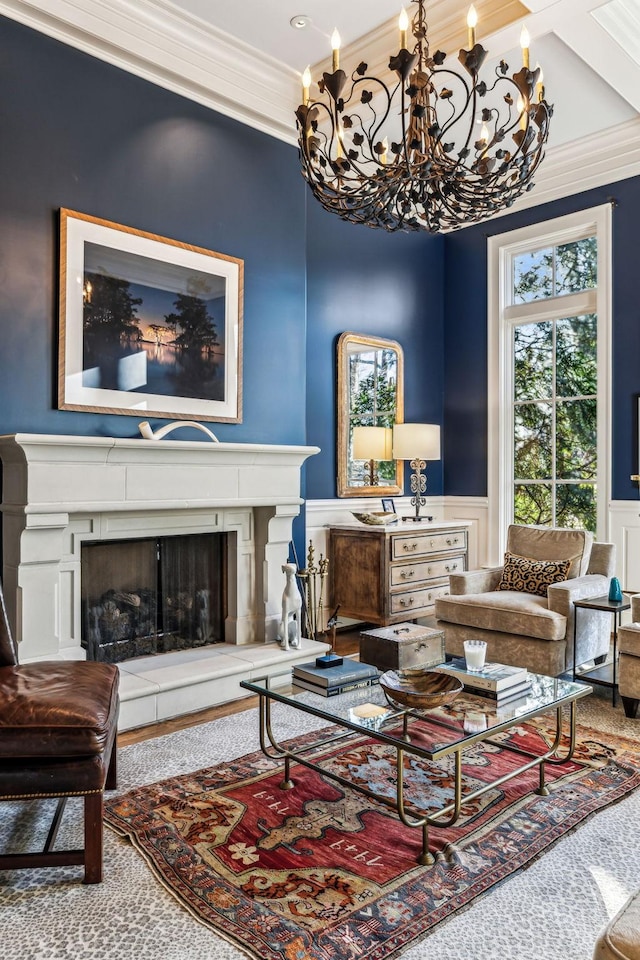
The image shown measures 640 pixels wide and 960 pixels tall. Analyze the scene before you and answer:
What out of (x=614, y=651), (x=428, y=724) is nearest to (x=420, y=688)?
(x=428, y=724)

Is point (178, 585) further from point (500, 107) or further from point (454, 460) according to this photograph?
point (500, 107)

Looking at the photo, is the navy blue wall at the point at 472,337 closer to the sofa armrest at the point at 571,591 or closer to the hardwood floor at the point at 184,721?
the sofa armrest at the point at 571,591

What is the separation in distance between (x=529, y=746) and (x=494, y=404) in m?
3.34

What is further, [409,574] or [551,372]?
[551,372]

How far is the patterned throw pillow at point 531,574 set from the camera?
13.0ft

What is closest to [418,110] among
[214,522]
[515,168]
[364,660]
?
[515,168]

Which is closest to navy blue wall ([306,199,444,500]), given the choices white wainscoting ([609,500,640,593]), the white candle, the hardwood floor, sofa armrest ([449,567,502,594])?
sofa armrest ([449,567,502,594])

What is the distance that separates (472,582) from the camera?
4.13 metres

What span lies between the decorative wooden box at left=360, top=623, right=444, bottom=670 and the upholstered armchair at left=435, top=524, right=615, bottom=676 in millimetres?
1075

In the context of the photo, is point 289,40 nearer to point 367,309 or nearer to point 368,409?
point 367,309

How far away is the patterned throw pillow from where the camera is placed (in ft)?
13.0

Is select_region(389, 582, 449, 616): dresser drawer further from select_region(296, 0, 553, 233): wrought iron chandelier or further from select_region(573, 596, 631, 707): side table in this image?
select_region(296, 0, 553, 233): wrought iron chandelier

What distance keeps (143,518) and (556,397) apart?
3374 millimetres

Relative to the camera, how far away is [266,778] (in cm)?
260
